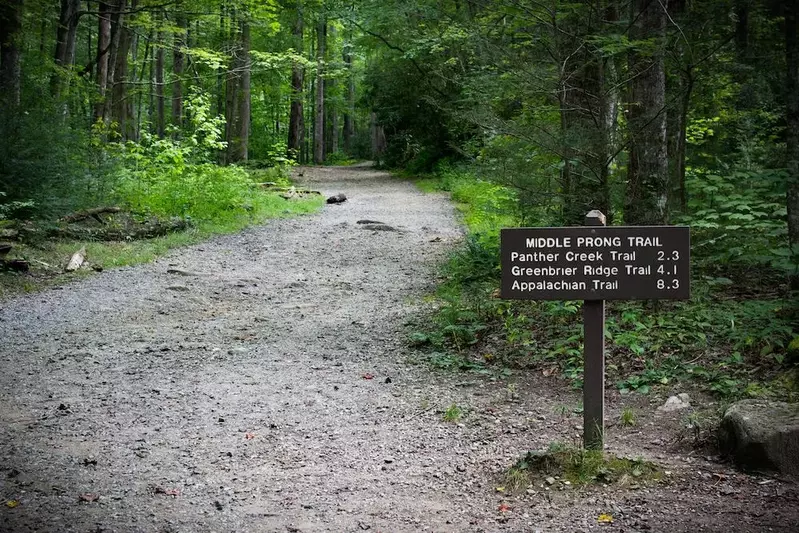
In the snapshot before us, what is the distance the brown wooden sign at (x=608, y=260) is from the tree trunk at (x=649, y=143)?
3.64 m

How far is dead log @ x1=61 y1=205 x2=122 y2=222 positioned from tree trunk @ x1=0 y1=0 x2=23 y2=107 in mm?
2195

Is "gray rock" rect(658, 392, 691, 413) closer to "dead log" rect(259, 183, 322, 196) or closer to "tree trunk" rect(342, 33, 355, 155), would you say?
"dead log" rect(259, 183, 322, 196)

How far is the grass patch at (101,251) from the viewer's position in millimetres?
11078

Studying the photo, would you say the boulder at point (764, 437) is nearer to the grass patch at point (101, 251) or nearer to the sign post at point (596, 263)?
the sign post at point (596, 263)

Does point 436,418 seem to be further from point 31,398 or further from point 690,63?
point 690,63

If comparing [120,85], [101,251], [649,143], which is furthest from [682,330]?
[120,85]

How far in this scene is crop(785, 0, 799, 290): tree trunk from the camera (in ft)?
24.8

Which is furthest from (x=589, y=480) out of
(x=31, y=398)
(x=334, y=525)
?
(x=31, y=398)

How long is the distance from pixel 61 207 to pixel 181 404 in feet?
26.8

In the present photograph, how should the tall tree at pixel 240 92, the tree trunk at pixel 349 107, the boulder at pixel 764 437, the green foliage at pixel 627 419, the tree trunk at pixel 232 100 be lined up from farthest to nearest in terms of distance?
1. the tree trunk at pixel 349 107
2. the tree trunk at pixel 232 100
3. the tall tree at pixel 240 92
4. the green foliage at pixel 627 419
5. the boulder at pixel 764 437

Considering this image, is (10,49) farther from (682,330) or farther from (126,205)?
(682,330)

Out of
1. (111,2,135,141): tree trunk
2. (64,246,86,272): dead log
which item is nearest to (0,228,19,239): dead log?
(64,246,86,272): dead log

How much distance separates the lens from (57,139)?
44.4ft

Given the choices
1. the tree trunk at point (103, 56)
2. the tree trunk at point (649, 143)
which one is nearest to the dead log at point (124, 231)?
the tree trunk at point (103, 56)
